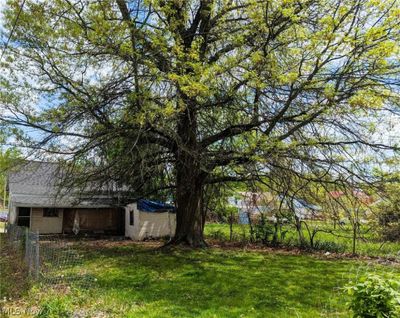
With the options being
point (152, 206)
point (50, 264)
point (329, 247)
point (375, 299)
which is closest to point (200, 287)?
point (50, 264)

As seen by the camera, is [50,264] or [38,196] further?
[38,196]

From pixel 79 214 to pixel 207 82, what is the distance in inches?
631

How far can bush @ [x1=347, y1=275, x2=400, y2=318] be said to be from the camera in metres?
3.67

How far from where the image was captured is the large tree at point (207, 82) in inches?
368

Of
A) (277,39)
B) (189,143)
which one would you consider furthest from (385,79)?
(189,143)

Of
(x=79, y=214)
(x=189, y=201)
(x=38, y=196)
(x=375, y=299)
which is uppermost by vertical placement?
(x=38, y=196)

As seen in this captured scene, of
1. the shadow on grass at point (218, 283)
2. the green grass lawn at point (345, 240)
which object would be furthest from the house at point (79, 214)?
the shadow on grass at point (218, 283)

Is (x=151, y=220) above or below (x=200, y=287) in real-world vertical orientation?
above

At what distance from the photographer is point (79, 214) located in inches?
914

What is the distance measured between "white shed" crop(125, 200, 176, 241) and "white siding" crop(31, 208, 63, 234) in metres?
4.86

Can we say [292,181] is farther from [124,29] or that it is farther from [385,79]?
[124,29]

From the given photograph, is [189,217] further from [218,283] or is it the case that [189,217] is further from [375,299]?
[375,299]

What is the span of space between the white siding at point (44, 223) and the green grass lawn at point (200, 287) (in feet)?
36.2

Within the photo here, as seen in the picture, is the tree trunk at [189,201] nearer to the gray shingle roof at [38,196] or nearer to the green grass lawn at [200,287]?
the green grass lawn at [200,287]
